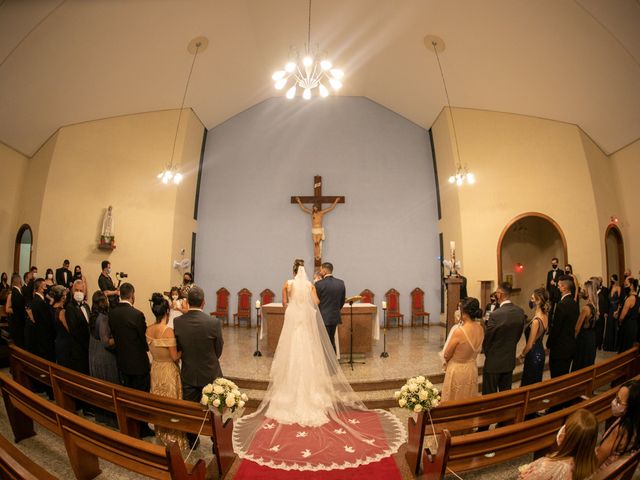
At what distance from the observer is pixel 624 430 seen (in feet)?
6.80

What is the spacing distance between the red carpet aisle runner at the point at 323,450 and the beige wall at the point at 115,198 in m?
5.94

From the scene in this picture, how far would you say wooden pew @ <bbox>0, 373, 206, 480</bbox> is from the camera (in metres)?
2.12

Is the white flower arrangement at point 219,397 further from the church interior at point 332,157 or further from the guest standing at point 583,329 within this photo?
the guest standing at point 583,329

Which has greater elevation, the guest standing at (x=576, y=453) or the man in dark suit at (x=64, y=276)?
the man in dark suit at (x=64, y=276)

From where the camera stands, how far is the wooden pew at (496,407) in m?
2.97

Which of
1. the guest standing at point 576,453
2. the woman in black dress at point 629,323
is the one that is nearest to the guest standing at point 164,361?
the guest standing at point 576,453

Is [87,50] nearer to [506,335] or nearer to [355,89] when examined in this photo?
[355,89]

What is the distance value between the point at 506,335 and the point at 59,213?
868 centimetres

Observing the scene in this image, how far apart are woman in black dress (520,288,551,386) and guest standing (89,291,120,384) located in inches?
161

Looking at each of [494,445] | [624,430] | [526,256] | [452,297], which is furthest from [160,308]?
[526,256]

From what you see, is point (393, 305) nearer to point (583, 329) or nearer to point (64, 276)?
point (583, 329)

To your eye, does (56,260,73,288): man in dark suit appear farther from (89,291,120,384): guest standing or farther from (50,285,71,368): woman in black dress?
(89,291,120,384): guest standing

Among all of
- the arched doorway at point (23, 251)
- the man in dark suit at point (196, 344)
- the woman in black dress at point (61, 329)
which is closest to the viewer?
the man in dark suit at point (196, 344)

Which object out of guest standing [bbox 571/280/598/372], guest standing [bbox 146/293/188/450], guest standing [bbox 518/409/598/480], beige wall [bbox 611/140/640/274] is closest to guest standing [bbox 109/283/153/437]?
guest standing [bbox 146/293/188/450]
